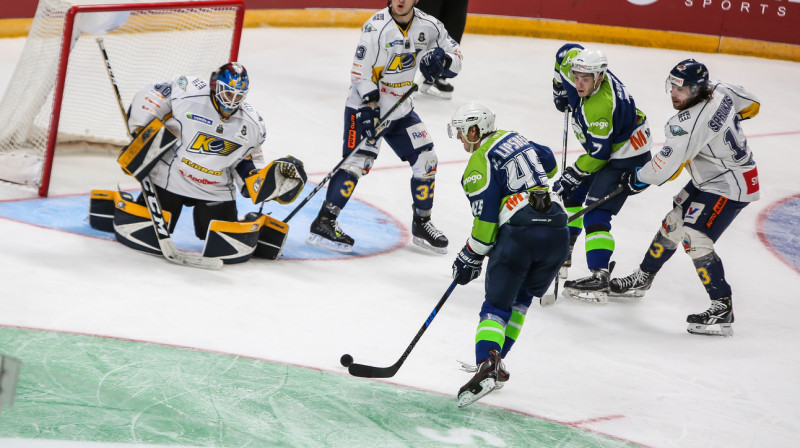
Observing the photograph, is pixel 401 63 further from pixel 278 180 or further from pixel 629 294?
pixel 629 294

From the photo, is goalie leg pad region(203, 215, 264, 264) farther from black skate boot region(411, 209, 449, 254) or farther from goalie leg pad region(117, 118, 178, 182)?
black skate boot region(411, 209, 449, 254)

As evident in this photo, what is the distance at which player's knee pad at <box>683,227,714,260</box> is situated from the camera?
14.9 ft

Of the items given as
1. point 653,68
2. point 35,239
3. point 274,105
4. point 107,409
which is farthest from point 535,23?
point 107,409

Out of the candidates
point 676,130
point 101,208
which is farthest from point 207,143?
point 676,130

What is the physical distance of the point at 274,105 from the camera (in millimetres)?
7723

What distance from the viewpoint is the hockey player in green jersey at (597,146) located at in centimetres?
468

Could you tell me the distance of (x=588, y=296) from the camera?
4.93 meters

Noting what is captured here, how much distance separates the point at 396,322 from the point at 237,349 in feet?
2.65

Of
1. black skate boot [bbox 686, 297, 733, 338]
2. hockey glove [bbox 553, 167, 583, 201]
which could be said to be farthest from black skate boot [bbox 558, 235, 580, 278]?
black skate boot [bbox 686, 297, 733, 338]

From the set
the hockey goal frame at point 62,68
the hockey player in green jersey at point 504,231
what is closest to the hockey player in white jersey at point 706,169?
the hockey player in green jersey at point 504,231

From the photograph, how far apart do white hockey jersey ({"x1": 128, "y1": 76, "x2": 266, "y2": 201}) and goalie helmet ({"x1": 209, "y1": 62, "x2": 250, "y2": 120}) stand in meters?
0.11

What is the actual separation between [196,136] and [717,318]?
8.40 feet

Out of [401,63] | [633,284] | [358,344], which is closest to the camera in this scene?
[358,344]

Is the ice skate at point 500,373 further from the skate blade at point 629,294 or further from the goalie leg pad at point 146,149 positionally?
the goalie leg pad at point 146,149
